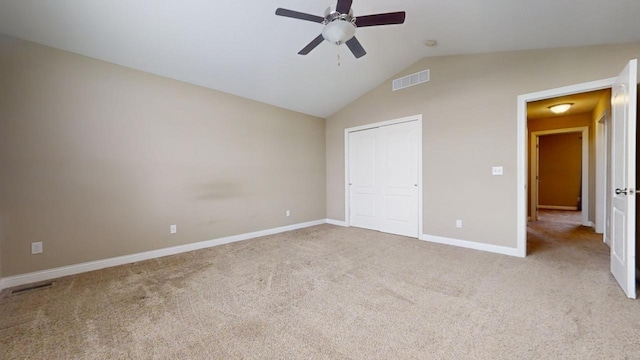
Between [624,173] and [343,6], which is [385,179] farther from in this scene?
[343,6]

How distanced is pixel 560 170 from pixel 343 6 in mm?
9749

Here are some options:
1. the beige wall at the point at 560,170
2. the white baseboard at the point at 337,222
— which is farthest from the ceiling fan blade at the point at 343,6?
the beige wall at the point at 560,170

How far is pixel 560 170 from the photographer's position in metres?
8.09

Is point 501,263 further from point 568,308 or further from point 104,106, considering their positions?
point 104,106

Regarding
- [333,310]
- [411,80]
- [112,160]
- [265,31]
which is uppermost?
[265,31]

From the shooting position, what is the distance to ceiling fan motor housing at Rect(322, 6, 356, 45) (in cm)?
215

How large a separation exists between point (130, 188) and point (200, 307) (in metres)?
2.11

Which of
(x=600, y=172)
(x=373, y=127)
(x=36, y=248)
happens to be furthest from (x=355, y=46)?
(x=600, y=172)

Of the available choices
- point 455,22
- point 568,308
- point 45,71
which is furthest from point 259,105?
point 568,308

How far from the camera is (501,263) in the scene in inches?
123

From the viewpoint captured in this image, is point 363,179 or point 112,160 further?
point 363,179

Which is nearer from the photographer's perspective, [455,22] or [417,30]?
[455,22]

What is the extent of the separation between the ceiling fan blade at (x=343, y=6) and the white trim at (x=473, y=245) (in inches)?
140

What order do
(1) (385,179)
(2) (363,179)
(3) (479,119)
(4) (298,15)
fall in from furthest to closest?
(2) (363,179)
(1) (385,179)
(3) (479,119)
(4) (298,15)
